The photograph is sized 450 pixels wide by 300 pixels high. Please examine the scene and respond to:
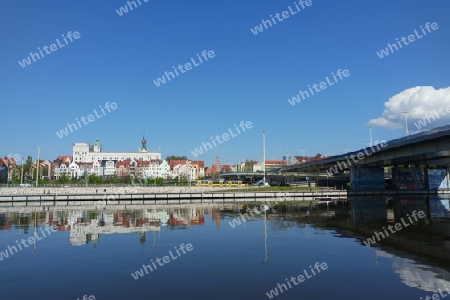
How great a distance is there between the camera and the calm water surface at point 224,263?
48.3 ft

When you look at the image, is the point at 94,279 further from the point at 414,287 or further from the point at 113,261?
the point at 414,287

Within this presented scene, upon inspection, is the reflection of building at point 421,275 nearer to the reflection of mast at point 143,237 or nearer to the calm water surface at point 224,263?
the calm water surface at point 224,263

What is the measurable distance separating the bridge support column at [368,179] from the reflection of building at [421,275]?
228 feet

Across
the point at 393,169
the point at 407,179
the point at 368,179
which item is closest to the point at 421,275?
the point at 368,179

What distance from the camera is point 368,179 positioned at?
85812mm

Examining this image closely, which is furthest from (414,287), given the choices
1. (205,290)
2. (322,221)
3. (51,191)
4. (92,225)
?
(51,191)

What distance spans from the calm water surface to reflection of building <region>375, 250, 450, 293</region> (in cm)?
4

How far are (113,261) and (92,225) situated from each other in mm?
18100

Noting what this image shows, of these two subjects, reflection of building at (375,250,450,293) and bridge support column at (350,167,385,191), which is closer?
reflection of building at (375,250,450,293)

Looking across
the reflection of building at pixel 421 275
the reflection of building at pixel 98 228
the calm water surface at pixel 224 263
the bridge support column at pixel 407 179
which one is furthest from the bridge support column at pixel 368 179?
the reflection of building at pixel 421 275

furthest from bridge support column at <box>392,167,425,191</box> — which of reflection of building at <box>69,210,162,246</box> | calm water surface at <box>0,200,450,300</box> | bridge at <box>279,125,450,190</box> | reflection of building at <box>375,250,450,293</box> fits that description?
reflection of building at <box>375,250,450,293</box>

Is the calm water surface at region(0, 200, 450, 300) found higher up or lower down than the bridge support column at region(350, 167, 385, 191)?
lower down

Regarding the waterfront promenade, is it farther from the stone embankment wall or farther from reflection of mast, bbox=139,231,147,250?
reflection of mast, bbox=139,231,147,250

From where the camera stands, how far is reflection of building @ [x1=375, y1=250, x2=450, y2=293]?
15.0m
